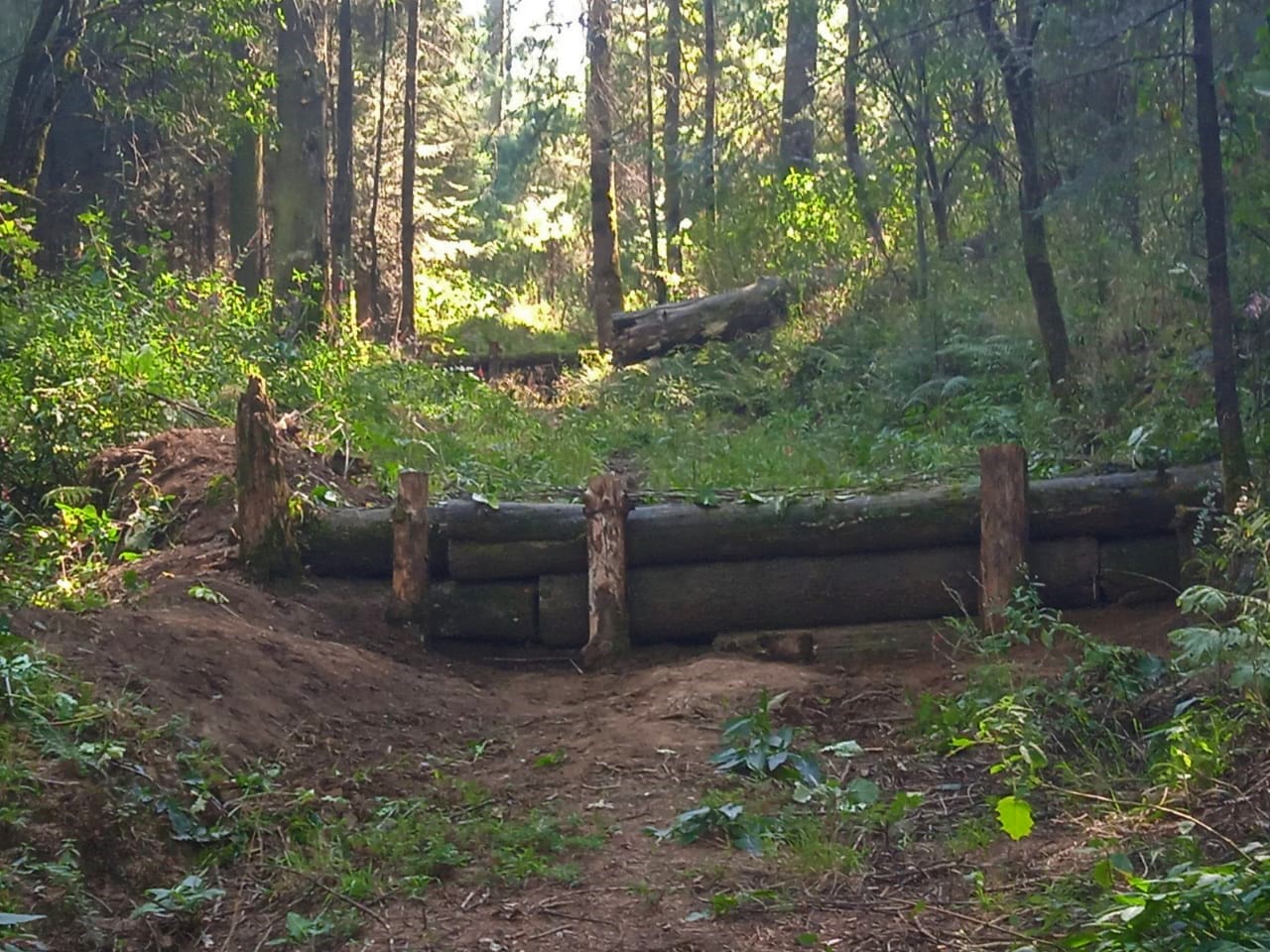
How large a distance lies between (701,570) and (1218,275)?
3218 millimetres

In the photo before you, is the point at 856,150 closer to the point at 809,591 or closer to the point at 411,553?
the point at 809,591

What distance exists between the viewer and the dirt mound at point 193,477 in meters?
8.77

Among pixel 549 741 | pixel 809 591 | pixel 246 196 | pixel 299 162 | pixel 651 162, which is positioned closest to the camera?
pixel 549 741

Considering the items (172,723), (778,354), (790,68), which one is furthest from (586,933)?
(790,68)

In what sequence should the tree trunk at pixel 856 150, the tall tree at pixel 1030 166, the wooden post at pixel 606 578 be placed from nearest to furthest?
the wooden post at pixel 606 578
the tall tree at pixel 1030 166
the tree trunk at pixel 856 150

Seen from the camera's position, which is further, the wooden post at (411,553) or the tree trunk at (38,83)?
the tree trunk at (38,83)

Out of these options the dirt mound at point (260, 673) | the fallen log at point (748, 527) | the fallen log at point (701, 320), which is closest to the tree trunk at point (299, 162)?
the fallen log at point (701, 320)

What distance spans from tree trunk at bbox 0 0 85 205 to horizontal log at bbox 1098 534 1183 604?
1090 centimetres

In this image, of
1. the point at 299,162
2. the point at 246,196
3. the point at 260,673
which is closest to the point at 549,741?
the point at 260,673

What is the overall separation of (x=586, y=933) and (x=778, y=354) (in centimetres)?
1317

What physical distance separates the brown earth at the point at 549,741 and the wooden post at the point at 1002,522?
475 millimetres

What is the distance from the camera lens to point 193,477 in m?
9.18

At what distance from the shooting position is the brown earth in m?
4.11

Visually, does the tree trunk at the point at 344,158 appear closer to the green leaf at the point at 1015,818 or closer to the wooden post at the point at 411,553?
the wooden post at the point at 411,553
